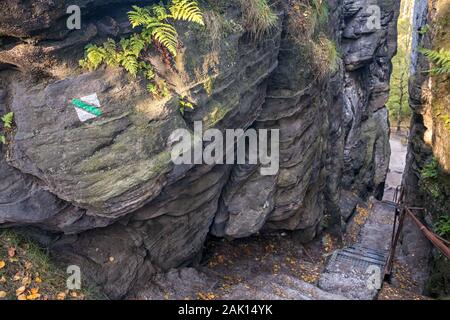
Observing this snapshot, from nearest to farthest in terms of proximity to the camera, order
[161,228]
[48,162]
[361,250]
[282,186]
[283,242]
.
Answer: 1. [48,162]
2. [161,228]
3. [282,186]
4. [283,242]
5. [361,250]

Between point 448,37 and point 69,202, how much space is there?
34.4 feet

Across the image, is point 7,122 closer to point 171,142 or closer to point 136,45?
point 136,45

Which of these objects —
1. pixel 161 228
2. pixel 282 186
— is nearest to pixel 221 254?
pixel 282 186

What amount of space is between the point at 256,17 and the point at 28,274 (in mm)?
6331

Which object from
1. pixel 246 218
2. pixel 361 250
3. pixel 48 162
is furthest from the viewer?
pixel 361 250

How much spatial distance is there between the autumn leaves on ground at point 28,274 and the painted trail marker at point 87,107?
8.52 feet

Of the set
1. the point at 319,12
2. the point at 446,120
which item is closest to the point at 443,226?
the point at 446,120

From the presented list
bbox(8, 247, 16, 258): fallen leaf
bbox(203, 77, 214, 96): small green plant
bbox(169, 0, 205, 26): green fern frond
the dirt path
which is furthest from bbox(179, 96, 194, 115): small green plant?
the dirt path

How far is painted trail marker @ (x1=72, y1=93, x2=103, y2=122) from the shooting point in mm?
5484

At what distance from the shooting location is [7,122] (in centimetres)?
557

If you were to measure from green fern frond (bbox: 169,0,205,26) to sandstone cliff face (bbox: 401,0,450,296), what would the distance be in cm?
719

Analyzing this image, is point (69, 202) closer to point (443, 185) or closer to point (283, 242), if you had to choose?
point (283, 242)

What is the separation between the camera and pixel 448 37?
1045 centimetres
